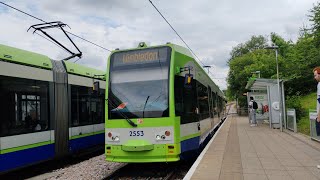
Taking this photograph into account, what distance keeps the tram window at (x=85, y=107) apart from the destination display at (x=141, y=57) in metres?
3.18

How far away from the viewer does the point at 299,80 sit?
3188 cm

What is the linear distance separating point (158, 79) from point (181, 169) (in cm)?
290

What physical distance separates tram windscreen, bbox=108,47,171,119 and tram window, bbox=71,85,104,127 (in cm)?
313

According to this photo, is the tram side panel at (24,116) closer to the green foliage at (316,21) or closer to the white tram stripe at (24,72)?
the white tram stripe at (24,72)

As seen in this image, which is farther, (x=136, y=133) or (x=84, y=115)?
(x=84, y=115)

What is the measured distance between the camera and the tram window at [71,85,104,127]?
41.8 feet

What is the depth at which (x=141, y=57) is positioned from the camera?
33.0 feet

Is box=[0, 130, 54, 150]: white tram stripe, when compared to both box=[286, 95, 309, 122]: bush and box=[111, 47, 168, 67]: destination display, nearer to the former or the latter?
box=[111, 47, 168, 67]: destination display

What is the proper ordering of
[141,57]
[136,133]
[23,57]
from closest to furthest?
[136,133]
[141,57]
[23,57]

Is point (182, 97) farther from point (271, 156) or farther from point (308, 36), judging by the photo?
point (308, 36)

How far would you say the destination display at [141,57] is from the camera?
9945 millimetres

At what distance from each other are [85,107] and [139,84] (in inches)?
175

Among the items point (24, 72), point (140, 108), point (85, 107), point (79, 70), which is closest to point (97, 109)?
point (85, 107)

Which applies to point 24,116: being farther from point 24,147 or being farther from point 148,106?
point 148,106
